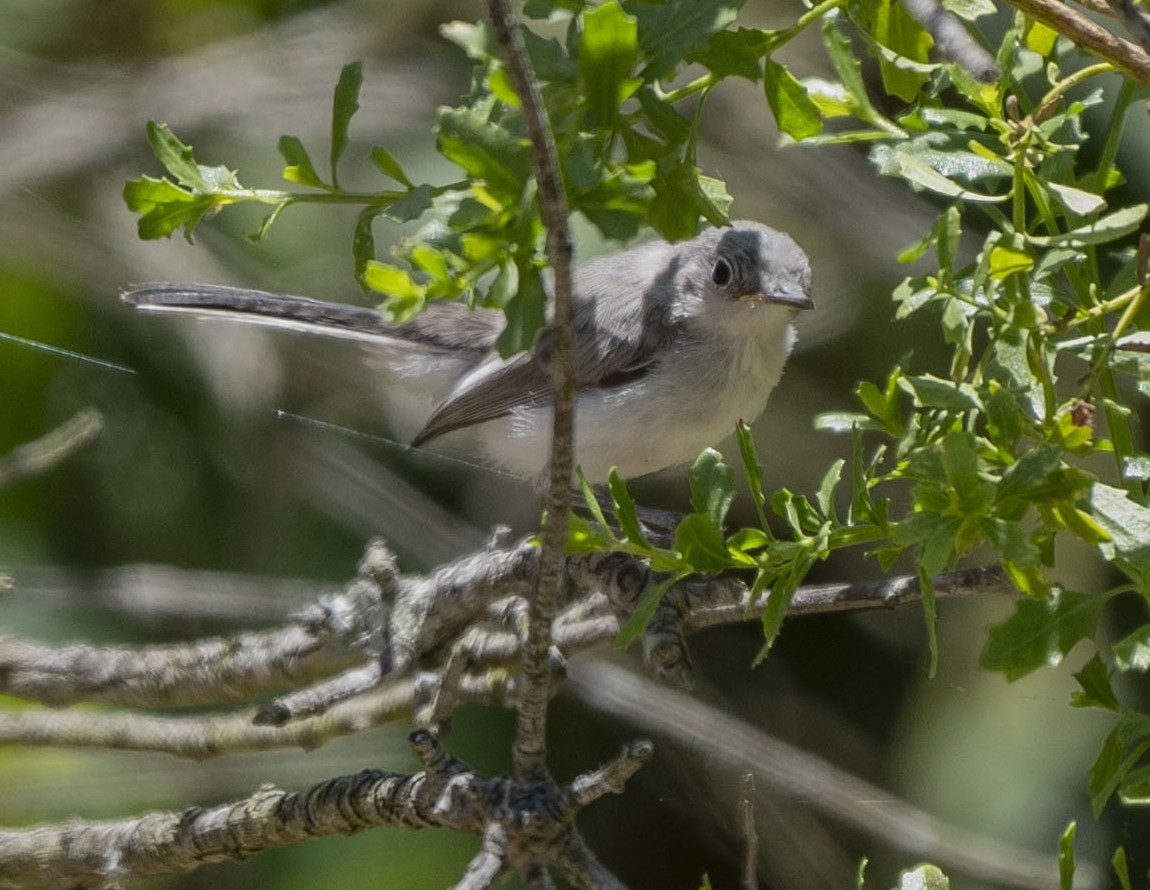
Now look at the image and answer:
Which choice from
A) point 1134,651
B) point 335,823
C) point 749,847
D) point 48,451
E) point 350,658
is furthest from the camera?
point 48,451

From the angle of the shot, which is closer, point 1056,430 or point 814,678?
point 1056,430

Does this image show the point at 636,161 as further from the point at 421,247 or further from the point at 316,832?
the point at 316,832

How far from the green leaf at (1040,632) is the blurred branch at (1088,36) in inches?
14.2

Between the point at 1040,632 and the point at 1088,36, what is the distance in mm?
406

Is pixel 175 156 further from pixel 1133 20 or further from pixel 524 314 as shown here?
pixel 1133 20

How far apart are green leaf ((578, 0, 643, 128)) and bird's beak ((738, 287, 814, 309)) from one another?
1613mm

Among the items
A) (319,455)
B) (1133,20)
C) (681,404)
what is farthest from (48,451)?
(1133,20)

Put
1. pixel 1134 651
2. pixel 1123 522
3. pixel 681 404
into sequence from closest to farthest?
pixel 1123 522, pixel 1134 651, pixel 681 404

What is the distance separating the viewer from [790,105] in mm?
1004

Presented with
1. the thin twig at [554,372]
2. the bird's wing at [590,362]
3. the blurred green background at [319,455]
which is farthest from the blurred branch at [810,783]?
the thin twig at [554,372]

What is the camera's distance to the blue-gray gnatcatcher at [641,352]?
248 cm

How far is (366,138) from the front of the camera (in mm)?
3258

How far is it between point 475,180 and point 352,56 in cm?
263

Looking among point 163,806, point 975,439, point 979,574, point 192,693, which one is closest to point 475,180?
point 975,439
